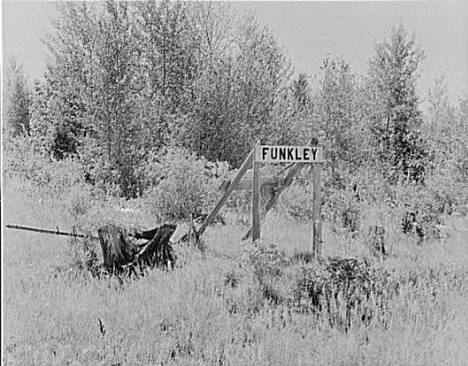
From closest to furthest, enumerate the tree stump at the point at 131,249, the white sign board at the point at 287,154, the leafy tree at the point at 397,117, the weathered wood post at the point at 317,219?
the tree stump at the point at 131,249 < the white sign board at the point at 287,154 < the weathered wood post at the point at 317,219 < the leafy tree at the point at 397,117

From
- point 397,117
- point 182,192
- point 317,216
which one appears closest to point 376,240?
point 317,216

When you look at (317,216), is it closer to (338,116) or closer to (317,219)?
(317,219)

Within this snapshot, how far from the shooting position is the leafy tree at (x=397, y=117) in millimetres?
6918

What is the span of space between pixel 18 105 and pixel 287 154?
347 centimetres

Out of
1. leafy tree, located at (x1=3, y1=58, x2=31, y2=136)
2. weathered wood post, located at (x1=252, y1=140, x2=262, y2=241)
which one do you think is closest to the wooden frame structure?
weathered wood post, located at (x1=252, y1=140, x2=262, y2=241)

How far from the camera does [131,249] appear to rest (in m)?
3.13

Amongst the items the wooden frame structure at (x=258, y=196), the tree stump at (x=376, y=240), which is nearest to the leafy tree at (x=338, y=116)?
the tree stump at (x=376, y=240)

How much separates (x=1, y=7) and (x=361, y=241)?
8.62 ft

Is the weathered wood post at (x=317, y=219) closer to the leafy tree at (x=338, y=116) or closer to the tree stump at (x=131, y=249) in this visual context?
the tree stump at (x=131, y=249)

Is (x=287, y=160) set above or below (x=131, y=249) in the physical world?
above

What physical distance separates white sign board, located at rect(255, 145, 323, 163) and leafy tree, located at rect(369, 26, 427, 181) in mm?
3467

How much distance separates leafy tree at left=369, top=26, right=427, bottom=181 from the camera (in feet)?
22.7

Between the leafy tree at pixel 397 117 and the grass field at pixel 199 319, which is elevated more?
the leafy tree at pixel 397 117

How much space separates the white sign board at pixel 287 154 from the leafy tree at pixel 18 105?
5.92 ft
